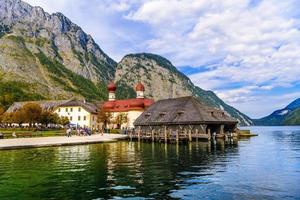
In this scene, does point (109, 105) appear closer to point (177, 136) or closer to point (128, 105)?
point (128, 105)

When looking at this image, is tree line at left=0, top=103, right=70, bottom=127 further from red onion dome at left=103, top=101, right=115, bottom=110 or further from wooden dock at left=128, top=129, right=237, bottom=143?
wooden dock at left=128, top=129, right=237, bottom=143

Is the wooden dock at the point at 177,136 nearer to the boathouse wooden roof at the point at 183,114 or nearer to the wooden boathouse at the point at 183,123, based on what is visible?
the wooden boathouse at the point at 183,123

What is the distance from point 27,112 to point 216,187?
96185 mm

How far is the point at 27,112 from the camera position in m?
109

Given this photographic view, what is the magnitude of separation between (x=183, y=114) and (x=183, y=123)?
8.89 ft

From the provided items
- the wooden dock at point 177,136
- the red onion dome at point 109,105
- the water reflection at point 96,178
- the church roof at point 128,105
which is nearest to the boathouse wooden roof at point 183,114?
the wooden dock at point 177,136

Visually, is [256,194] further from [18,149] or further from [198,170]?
[18,149]

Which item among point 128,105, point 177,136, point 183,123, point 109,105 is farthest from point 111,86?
point 177,136

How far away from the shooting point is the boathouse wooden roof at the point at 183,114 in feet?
251

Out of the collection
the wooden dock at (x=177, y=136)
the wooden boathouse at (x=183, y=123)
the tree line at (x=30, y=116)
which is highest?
the tree line at (x=30, y=116)

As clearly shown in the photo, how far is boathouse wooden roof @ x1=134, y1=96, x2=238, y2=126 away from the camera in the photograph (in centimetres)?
7644

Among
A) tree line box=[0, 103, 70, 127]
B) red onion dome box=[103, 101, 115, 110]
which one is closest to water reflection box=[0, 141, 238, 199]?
tree line box=[0, 103, 70, 127]

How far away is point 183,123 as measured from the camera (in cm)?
7725

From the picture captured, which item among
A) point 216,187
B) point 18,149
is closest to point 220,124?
point 18,149
